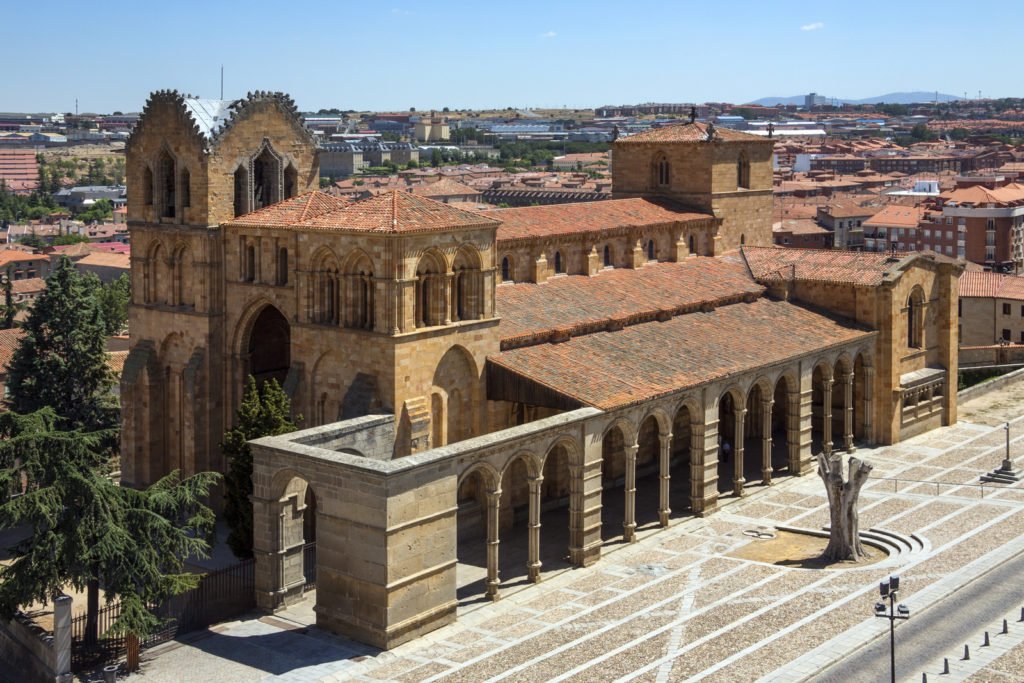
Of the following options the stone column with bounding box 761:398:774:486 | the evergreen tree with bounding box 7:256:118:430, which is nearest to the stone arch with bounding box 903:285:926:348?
the stone column with bounding box 761:398:774:486

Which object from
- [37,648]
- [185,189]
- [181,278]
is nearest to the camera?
[37,648]

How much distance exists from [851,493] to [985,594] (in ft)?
18.6

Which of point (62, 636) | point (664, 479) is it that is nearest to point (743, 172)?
point (664, 479)

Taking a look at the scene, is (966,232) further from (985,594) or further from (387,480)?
(387,480)

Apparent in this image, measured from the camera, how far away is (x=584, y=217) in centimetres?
6347

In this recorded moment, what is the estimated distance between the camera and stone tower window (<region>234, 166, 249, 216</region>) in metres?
54.8

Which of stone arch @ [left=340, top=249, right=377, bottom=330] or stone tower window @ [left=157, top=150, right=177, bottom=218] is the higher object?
stone tower window @ [left=157, top=150, right=177, bottom=218]

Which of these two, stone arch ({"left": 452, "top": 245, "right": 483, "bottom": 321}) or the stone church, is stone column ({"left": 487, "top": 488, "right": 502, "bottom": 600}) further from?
stone arch ({"left": 452, "top": 245, "right": 483, "bottom": 321})

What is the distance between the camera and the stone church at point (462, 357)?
143 feet

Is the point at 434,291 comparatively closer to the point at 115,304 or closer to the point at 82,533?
the point at 82,533

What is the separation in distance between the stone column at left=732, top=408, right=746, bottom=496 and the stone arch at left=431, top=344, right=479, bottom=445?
11523 mm

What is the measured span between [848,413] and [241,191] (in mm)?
28954

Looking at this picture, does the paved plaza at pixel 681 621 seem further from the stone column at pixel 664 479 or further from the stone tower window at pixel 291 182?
the stone tower window at pixel 291 182

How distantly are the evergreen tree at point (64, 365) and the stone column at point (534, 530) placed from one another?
92.7ft
